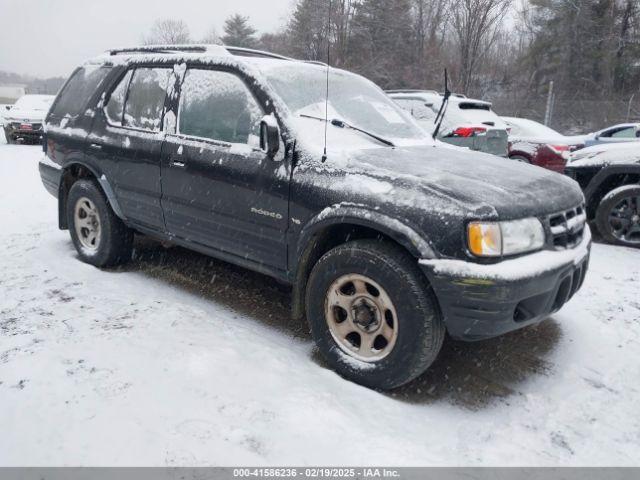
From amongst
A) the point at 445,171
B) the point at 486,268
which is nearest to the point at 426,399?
the point at 486,268

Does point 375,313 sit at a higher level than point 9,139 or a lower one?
lower

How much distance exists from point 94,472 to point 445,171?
2.25 m

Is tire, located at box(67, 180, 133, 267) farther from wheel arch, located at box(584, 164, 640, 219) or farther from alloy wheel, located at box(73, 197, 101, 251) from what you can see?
wheel arch, located at box(584, 164, 640, 219)

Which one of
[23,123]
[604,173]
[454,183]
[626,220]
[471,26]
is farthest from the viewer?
[471,26]

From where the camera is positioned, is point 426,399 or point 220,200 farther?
point 220,200

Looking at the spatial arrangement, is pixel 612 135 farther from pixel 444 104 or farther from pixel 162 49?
pixel 162 49

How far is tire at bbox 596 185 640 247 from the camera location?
570 centimetres

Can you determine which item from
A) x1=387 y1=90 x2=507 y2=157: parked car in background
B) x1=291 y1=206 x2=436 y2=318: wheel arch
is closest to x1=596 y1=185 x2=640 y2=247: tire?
x1=387 y1=90 x2=507 y2=157: parked car in background

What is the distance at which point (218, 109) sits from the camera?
3551 mm

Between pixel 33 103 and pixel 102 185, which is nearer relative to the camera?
pixel 102 185

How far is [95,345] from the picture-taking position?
3.13 meters

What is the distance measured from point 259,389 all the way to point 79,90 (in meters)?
3.45

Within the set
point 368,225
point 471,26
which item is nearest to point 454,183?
point 368,225

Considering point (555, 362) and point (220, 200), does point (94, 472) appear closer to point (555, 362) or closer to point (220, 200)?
point (220, 200)
